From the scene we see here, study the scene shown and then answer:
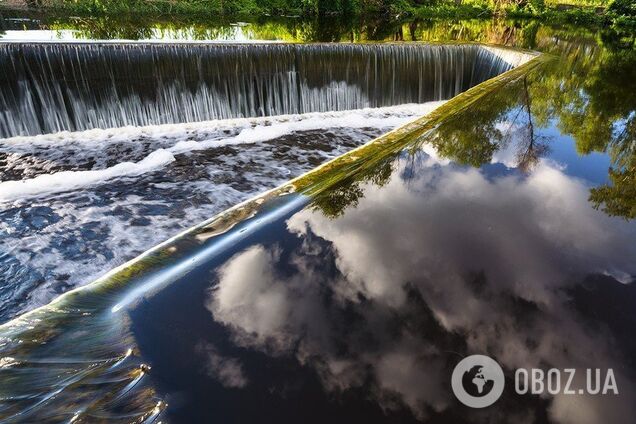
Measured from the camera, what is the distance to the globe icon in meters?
1.56

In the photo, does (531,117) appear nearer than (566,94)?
Yes

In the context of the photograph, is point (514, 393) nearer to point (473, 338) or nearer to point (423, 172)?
point (473, 338)

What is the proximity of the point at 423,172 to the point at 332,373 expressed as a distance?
2323 millimetres

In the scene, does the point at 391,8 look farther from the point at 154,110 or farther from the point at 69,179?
Result: the point at 69,179

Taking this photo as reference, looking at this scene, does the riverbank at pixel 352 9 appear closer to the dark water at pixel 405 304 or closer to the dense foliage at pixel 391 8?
the dense foliage at pixel 391 8

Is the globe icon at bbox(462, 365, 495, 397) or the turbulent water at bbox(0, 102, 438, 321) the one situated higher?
the globe icon at bbox(462, 365, 495, 397)

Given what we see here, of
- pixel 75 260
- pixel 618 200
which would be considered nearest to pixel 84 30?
pixel 75 260

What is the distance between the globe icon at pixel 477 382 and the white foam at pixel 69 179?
5.98 meters

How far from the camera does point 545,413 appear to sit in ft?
4.88

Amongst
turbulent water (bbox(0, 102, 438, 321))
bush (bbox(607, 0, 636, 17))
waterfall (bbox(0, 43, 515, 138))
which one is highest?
bush (bbox(607, 0, 636, 17))

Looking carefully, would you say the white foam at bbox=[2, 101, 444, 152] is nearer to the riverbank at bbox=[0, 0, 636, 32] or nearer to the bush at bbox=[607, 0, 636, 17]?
the riverbank at bbox=[0, 0, 636, 32]

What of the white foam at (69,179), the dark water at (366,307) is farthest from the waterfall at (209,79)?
the dark water at (366,307)

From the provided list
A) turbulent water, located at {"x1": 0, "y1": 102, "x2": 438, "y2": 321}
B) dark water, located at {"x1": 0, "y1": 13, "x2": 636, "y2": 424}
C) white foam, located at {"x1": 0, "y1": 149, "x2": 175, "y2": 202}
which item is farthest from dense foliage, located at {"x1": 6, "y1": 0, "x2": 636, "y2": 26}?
dark water, located at {"x1": 0, "y1": 13, "x2": 636, "y2": 424}

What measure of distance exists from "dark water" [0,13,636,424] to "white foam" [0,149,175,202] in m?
2.13
